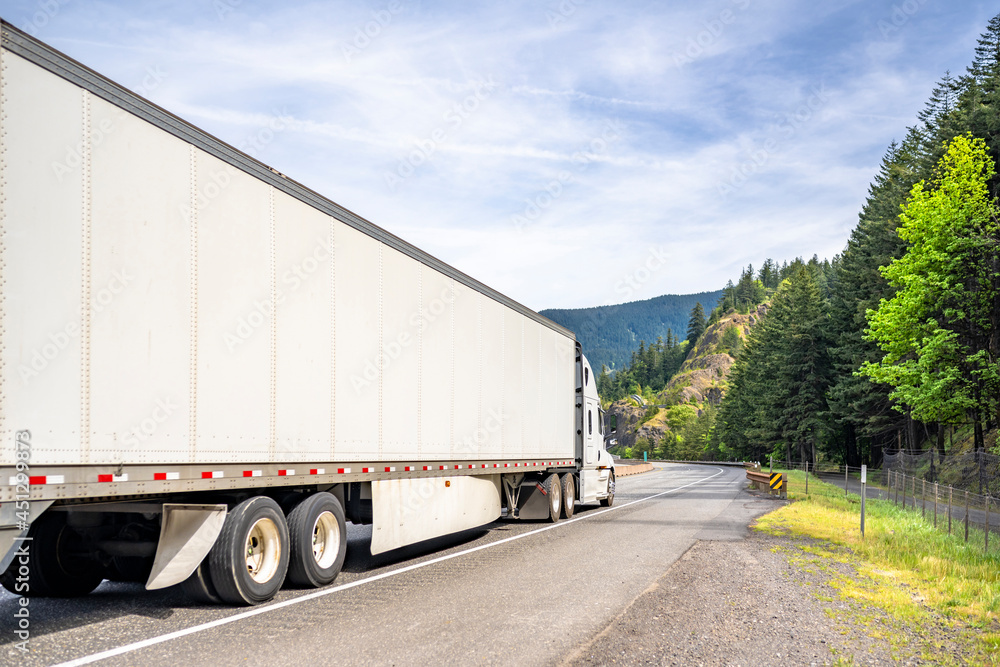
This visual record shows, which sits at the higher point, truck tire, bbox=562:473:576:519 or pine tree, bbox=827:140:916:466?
pine tree, bbox=827:140:916:466

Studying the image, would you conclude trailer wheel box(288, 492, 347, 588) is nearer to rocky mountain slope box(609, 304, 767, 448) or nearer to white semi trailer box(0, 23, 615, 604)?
white semi trailer box(0, 23, 615, 604)

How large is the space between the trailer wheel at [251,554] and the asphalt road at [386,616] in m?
0.19

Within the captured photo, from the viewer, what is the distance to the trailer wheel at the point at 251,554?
7.43 meters

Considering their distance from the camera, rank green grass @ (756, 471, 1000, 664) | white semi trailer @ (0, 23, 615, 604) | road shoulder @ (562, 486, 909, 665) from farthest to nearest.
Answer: green grass @ (756, 471, 1000, 664) < road shoulder @ (562, 486, 909, 665) < white semi trailer @ (0, 23, 615, 604)

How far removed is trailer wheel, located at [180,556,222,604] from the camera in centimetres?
746

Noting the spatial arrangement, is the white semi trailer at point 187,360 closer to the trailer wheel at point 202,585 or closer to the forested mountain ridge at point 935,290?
the trailer wheel at point 202,585

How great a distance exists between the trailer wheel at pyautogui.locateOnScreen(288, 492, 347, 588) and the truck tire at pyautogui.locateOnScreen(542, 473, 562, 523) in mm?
8170

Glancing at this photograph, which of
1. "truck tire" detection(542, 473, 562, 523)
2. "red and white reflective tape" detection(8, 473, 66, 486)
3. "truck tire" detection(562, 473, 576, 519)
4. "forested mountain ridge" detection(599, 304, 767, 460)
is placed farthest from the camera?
"forested mountain ridge" detection(599, 304, 767, 460)

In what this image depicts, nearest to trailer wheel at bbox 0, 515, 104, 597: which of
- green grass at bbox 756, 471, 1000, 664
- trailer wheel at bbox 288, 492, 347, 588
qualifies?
trailer wheel at bbox 288, 492, 347, 588

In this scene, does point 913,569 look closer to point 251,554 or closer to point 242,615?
point 251,554

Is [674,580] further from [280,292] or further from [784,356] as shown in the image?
[784,356]

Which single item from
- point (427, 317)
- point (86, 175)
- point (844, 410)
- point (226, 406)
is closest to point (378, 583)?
point (226, 406)

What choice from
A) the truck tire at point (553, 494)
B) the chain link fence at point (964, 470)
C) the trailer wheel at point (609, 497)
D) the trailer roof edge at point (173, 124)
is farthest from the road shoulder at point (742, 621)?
the chain link fence at point (964, 470)

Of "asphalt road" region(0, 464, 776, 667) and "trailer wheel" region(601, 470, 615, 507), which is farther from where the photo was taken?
"trailer wheel" region(601, 470, 615, 507)
